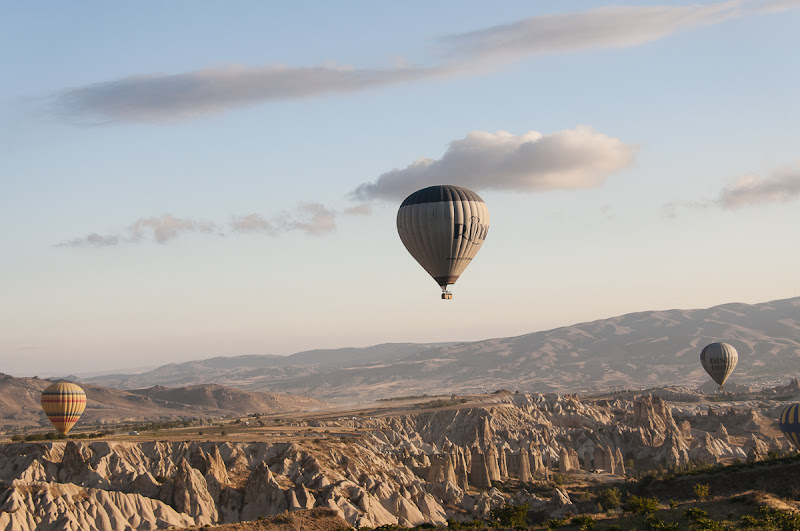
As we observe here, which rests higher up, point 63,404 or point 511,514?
point 63,404

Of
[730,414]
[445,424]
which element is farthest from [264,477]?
[730,414]

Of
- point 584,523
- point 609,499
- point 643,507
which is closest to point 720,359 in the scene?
point 609,499

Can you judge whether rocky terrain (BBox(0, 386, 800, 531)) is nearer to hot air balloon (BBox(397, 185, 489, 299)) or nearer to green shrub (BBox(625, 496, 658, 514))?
green shrub (BBox(625, 496, 658, 514))

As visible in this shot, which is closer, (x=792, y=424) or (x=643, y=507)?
(x=643, y=507)

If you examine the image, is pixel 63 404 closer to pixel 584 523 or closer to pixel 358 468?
pixel 358 468

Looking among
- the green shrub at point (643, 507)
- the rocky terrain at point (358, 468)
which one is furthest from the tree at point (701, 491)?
the rocky terrain at point (358, 468)

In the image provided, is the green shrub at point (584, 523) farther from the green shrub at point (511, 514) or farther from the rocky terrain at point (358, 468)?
the green shrub at point (511, 514)

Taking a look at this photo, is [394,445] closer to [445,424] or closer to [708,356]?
[445,424]
